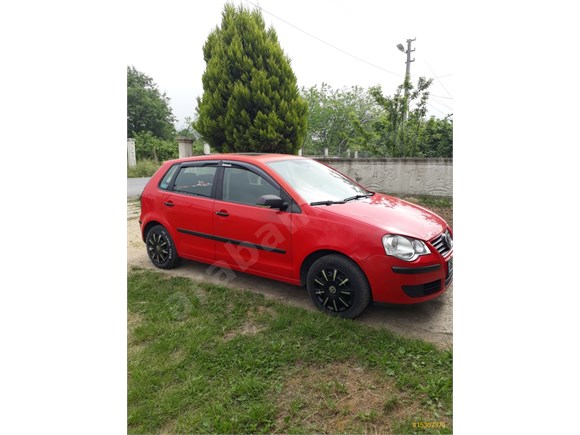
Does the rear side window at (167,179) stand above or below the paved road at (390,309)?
above

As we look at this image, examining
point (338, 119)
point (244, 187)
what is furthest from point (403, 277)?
point (338, 119)

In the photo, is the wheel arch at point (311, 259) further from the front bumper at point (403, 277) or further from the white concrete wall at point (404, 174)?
the white concrete wall at point (404, 174)

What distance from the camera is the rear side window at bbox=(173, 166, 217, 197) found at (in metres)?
3.42

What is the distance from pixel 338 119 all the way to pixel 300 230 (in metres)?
6.57

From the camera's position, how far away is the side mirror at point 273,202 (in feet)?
9.06

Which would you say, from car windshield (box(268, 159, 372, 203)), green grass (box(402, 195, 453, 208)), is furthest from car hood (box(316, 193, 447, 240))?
green grass (box(402, 195, 453, 208))

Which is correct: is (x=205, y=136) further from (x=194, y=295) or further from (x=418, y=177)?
(x=418, y=177)

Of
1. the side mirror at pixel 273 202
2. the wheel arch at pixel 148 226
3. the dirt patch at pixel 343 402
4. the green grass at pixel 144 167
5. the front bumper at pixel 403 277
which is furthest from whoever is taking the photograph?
the green grass at pixel 144 167

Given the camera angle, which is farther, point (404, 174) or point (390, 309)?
point (404, 174)

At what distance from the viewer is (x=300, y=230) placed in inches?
108

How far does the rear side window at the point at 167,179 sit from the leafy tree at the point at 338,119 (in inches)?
157

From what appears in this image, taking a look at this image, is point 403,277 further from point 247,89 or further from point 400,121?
point 400,121

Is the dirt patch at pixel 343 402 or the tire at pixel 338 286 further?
the tire at pixel 338 286

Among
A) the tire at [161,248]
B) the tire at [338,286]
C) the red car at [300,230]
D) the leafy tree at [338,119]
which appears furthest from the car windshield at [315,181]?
the leafy tree at [338,119]
